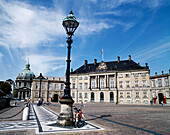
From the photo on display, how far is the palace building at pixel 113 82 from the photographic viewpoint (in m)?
49.2

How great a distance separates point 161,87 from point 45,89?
1927 inches

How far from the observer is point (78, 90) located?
59.2 meters

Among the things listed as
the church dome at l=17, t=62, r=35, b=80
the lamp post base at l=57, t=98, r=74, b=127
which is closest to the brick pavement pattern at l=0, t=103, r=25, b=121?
the lamp post base at l=57, t=98, r=74, b=127

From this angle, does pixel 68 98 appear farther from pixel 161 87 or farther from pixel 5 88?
pixel 5 88

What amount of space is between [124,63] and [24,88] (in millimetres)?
105076

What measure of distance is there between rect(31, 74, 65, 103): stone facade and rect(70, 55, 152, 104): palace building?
27.4ft

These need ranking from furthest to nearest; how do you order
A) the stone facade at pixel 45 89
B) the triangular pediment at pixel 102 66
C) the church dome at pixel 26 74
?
1. the church dome at pixel 26 74
2. the stone facade at pixel 45 89
3. the triangular pediment at pixel 102 66

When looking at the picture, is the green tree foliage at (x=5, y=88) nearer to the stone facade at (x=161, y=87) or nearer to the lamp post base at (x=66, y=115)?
the stone facade at (x=161, y=87)

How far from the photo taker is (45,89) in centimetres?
6097

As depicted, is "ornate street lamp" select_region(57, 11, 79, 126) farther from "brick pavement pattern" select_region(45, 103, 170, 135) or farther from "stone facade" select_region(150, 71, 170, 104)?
"stone facade" select_region(150, 71, 170, 104)

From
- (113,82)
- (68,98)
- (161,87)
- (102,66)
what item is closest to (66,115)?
(68,98)

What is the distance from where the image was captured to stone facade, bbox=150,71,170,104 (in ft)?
170

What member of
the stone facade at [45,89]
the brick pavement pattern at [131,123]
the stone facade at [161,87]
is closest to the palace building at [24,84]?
the stone facade at [45,89]

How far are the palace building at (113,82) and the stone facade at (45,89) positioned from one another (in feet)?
27.4
